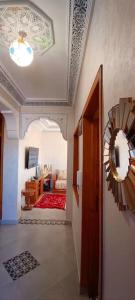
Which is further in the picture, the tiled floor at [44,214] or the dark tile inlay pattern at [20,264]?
the tiled floor at [44,214]

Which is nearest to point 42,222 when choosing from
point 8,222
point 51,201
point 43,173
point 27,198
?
point 8,222

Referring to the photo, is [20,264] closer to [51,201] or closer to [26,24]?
[26,24]

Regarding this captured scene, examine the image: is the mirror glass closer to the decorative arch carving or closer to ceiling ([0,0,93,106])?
ceiling ([0,0,93,106])

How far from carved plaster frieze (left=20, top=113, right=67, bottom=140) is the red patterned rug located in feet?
7.55

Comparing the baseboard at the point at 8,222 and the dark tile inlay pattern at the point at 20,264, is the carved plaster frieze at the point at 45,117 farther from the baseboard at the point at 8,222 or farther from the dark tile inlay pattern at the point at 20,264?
the dark tile inlay pattern at the point at 20,264

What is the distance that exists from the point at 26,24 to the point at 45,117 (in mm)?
2655

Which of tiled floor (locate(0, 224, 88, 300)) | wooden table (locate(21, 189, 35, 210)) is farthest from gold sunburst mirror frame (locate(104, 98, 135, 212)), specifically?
wooden table (locate(21, 189, 35, 210))

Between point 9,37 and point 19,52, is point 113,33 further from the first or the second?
point 9,37

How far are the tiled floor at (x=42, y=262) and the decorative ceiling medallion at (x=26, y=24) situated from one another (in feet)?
8.86

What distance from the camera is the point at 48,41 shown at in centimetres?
210

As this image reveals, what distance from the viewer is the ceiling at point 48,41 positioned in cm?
162

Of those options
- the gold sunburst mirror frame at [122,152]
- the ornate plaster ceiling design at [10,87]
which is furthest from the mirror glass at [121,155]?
the ornate plaster ceiling design at [10,87]

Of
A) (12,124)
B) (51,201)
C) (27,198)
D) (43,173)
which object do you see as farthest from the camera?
(43,173)

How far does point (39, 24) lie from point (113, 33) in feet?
4.24
